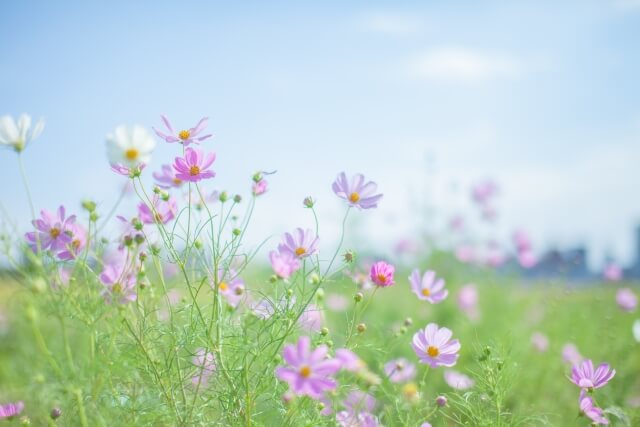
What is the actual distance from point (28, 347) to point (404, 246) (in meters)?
2.60

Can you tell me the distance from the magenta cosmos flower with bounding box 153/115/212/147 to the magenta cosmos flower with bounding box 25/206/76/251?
0.29 meters

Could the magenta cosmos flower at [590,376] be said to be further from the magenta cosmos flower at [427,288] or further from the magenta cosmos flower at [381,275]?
the magenta cosmos flower at [381,275]

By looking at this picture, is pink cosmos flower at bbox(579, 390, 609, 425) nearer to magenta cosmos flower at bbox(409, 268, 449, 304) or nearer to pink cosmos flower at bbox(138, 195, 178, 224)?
magenta cosmos flower at bbox(409, 268, 449, 304)

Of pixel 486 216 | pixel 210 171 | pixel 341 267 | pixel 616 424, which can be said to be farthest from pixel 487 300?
pixel 210 171

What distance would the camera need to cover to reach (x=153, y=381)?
52.6 inches

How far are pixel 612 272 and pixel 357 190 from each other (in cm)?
288

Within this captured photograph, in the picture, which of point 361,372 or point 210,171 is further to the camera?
point 210,171

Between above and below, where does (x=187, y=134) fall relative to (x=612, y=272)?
above

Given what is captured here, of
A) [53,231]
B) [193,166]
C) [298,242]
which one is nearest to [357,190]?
[298,242]

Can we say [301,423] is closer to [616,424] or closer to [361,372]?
[361,372]

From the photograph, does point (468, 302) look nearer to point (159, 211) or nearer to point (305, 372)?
point (159, 211)

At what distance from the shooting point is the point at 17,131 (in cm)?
117

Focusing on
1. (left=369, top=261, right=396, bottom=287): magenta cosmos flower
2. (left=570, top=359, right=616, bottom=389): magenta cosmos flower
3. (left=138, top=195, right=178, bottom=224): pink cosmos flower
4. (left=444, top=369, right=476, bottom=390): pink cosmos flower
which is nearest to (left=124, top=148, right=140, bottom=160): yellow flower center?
(left=138, top=195, right=178, bottom=224): pink cosmos flower

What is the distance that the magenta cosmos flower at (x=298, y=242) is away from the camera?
134 cm
